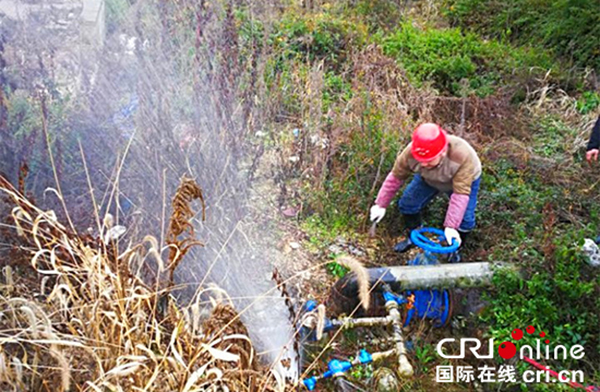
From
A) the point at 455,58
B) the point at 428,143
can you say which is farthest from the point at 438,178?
the point at 455,58

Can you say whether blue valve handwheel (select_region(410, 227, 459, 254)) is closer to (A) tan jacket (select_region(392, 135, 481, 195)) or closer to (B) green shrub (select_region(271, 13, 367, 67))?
(A) tan jacket (select_region(392, 135, 481, 195))

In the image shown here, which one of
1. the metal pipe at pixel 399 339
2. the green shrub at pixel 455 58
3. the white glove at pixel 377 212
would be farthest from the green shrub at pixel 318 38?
the metal pipe at pixel 399 339

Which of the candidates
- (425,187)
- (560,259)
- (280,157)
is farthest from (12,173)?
(560,259)

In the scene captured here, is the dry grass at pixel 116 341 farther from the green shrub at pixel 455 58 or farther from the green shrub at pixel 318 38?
the green shrub at pixel 455 58

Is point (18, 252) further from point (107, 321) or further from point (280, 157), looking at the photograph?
point (280, 157)

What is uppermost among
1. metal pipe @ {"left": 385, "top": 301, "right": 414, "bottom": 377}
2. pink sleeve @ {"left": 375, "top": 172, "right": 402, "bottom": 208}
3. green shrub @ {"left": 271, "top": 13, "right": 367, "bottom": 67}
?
green shrub @ {"left": 271, "top": 13, "right": 367, "bottom": 67}

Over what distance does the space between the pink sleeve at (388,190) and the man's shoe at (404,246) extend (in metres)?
0.30

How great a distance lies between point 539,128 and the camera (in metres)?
5.99

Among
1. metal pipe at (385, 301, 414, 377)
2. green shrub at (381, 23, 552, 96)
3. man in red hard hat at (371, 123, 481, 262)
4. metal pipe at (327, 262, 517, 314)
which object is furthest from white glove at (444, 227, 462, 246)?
green shrub at (381, 23, 552, 96)

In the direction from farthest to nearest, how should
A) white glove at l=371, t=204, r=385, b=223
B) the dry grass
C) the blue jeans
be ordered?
1. white glove at l=371, t=204, r=385, b=223
2. the blue jeans
3. the dry grass

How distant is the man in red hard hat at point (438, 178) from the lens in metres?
3.65

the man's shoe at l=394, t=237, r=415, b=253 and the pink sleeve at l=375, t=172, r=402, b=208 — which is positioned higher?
the pink sleeve at l=375, t=172, r=402, b=208

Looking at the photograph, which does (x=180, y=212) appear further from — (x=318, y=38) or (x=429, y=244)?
(x=318, y=38)

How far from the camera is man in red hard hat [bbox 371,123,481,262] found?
3650 millimetres
